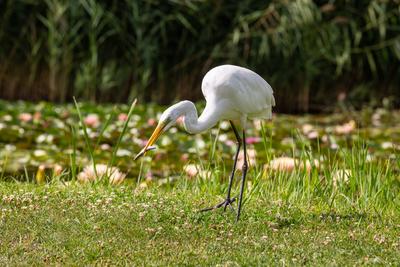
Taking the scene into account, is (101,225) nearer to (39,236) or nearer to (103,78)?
(39,236)

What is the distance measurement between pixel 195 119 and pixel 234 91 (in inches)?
10.9

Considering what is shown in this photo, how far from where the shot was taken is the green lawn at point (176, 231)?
414 centimetres

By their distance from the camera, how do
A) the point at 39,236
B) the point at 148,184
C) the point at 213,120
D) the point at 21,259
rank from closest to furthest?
the point at 21,259, the point at 39,236, the point at 213,120, the point at 148,184

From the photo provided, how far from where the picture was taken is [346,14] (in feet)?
33.5

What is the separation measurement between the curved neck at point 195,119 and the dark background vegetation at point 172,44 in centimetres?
502

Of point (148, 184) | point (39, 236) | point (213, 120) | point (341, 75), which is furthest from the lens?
point (341, 75)

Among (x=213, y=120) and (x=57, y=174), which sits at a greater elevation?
(x=213, y=120)

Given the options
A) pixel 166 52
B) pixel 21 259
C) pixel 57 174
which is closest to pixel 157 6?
pixel 166 52

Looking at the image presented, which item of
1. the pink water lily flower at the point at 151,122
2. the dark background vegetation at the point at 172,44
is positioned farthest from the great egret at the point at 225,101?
the dark background vegetation at the point at 172,44

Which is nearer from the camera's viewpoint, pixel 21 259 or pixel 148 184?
pixel 21 259

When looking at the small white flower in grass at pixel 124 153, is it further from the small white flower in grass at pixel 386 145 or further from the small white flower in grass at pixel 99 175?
the small white flower in grass at pixel 386 145

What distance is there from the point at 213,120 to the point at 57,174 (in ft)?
6.08

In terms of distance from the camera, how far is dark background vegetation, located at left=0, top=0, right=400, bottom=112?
977 cm

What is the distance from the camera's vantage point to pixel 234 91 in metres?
4.71
